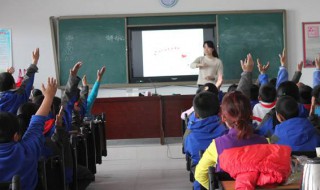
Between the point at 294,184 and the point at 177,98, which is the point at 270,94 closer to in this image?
the point at 294,184

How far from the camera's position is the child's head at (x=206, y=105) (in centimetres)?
303

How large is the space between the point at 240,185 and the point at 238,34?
6.10 meters

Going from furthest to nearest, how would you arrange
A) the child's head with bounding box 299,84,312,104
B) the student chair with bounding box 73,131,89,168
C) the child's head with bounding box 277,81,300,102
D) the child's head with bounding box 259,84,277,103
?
the child's head with bounding box 299,84,312,104 → the child's head with bounding box 259,84,277,103 → the child's head with bounding box 277,81,300,102 → the student chair with bounding box 73,131,89,168

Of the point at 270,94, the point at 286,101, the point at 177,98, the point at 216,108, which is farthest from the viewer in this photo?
Result: the point at 177,98

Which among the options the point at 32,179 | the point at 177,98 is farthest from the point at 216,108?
the point at 177,98

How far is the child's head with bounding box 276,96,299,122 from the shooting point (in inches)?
110

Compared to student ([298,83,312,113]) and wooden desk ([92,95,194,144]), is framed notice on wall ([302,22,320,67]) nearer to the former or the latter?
wooden desk ([92,95,194,144])

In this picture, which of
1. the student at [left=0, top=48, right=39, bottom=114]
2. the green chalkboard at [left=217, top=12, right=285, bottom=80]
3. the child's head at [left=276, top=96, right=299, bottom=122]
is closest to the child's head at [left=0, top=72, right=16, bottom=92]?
the student at [left=0, top=48, right=39, bottom=114]

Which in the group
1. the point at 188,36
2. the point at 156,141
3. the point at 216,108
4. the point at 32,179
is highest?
the point at 188,36

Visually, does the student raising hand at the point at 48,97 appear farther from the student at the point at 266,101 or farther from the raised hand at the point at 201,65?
the raised hand at the point at 201,65

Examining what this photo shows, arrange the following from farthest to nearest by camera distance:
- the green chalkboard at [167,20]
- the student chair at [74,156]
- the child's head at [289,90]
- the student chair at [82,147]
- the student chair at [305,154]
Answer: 1. the green chalkboard at [167,20]
2. the child's head at [289,90]
3. the student chair at [82,147]
4. the student chair at [74,156]
5. the student chair at [305,154]

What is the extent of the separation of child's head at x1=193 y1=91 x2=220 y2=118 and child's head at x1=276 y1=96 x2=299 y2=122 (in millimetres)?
438

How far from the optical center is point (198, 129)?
116 inches

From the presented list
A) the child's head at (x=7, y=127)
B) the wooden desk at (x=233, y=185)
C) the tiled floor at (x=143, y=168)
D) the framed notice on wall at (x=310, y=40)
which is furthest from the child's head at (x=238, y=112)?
the framed notice on wall at (x=310, y=40)
